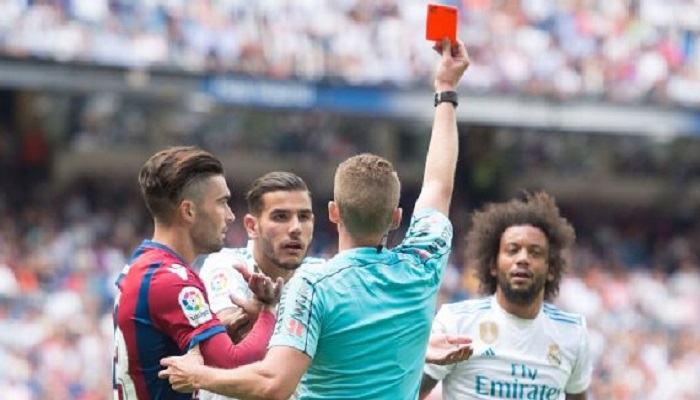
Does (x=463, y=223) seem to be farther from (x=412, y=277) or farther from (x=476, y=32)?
(x=412, y=277)

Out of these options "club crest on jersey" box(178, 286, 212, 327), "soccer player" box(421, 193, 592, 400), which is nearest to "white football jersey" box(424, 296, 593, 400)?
"soccer player" box(421, 193, 592, 400)

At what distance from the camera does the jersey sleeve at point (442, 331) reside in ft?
22.5

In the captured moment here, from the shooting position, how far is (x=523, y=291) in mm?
7137

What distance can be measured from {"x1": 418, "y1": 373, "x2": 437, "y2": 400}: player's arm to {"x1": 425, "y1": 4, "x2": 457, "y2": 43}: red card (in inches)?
79.3

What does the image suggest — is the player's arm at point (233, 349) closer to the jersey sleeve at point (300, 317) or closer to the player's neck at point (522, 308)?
the jersey sleeve at point (300, 317)

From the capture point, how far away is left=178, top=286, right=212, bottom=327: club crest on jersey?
506 centimetres

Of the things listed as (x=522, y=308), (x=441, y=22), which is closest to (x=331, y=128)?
(x=522, y=308)

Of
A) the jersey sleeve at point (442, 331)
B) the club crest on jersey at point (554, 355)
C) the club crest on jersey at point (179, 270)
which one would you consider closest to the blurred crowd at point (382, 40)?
the jersey sleeve at point (442, 331)

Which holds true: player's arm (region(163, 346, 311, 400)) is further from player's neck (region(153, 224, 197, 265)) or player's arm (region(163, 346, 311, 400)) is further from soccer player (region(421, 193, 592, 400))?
soccer player (region(421, 193, 592, 400))

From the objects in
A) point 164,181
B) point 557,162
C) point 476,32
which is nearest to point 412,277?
point 164,181

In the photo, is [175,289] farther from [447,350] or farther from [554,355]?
[554,355]

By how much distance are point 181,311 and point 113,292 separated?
37.6ft

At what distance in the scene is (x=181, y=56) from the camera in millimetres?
18938

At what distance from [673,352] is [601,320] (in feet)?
3.13
